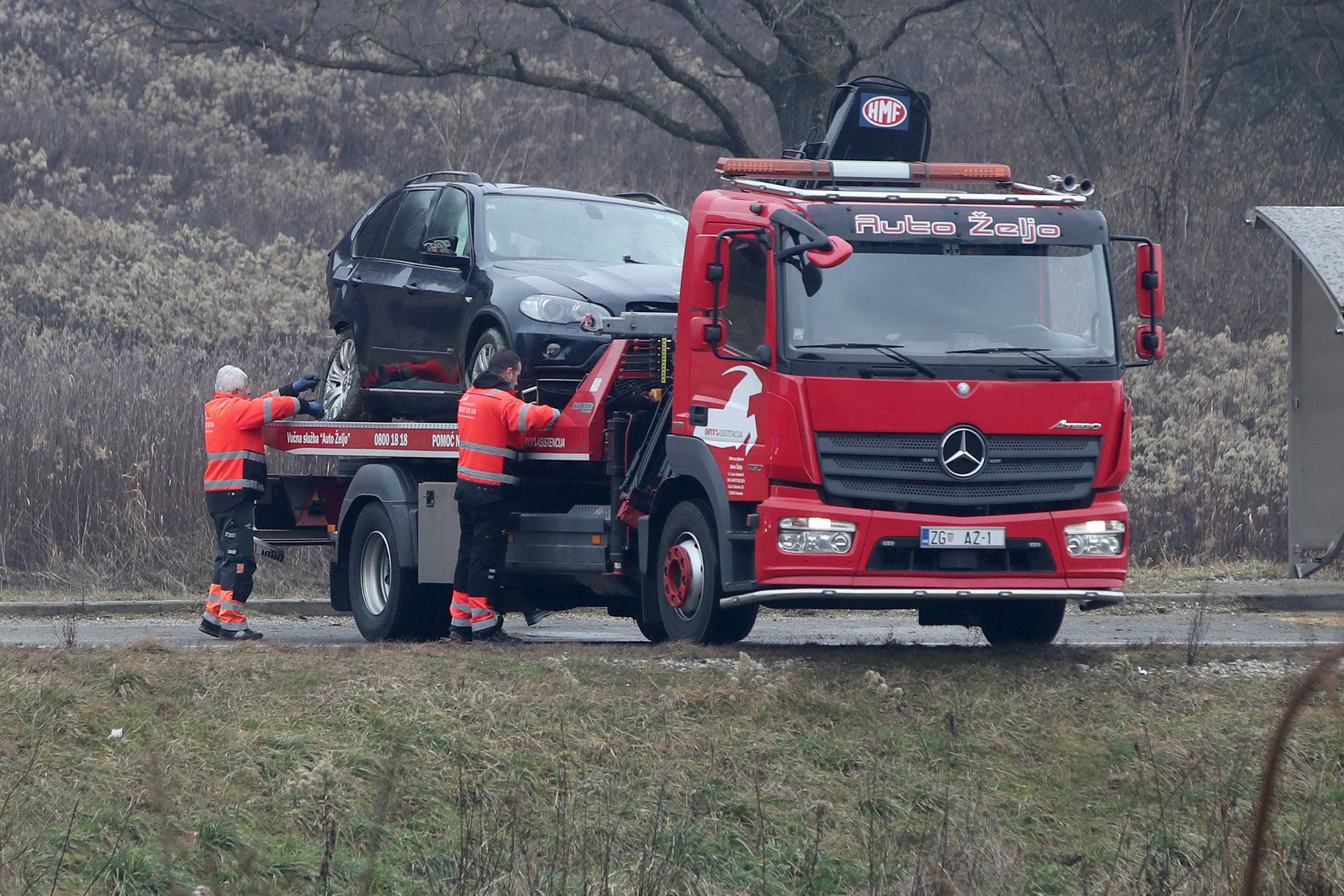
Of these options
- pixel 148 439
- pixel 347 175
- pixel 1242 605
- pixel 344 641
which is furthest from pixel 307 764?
pixel 347 175

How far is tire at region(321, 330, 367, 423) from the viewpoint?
12969 millimetres

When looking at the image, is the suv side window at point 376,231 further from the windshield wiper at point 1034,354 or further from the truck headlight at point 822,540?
the windshield wiper at point 1034,354

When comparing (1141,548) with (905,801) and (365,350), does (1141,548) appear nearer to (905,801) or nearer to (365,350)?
(365,350)

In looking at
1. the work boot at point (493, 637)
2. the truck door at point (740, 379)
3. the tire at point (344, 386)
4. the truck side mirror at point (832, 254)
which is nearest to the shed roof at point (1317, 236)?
the truck side mirror at point (832, 254)

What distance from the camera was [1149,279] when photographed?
9.59m

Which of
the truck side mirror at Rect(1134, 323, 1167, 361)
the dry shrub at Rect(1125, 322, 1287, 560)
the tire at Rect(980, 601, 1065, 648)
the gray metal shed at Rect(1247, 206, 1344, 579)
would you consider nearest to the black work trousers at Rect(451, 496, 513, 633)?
the tire at Rect(980, 601, 1065, 648)

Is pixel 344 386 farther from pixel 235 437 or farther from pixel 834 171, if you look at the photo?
pixel 834 171

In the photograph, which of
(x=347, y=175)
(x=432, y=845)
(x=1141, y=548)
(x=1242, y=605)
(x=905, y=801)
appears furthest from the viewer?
(x=347, y=175)

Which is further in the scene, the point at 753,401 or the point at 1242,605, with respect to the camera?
the point at 1242,605

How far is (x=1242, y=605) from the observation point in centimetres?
1449

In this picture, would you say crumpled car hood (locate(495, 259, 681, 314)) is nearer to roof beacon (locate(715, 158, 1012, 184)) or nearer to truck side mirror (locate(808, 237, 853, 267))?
roof beacon (locate(715, 158, 1012, 184))

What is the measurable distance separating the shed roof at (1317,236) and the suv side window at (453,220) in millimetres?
6415

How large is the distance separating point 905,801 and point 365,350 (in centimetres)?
672

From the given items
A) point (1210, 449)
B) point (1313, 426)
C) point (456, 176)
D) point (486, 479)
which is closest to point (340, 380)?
point (456, 176)
